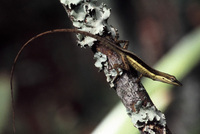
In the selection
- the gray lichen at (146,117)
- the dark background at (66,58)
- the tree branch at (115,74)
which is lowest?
the gray lichen at (146,117)

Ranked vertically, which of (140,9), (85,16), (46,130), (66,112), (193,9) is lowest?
(85,16)

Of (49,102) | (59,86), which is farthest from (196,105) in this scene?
(59,86)

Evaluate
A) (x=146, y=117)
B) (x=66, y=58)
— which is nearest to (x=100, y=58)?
(x=146, y=117)

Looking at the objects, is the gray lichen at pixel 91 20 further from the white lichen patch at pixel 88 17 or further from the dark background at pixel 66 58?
the dark background at pixel 66 58

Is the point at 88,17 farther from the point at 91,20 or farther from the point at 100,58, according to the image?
the point at 100,58

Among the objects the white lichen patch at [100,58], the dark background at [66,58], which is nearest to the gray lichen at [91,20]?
the white lichen patch at [100,58]

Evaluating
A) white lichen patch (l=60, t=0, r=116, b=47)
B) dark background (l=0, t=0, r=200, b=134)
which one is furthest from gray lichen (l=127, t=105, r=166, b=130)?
dark background (l=0, t=0, r=200, b=134)

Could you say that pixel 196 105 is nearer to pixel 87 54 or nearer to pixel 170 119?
pixel 170 119

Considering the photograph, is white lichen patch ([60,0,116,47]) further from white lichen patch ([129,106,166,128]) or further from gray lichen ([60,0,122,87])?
white lichen patch ([129,106,166,128])
